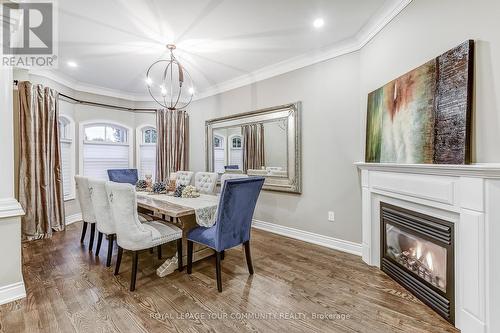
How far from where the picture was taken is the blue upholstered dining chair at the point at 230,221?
219 cm

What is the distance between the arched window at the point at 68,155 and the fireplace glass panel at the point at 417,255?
531 centimetres

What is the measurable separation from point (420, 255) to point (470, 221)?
0.69m

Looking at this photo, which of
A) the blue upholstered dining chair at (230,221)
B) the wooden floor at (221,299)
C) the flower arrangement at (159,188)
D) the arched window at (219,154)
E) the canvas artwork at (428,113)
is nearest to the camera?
the canvas artwork at (428,113)

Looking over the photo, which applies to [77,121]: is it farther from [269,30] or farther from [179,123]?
[269,30]

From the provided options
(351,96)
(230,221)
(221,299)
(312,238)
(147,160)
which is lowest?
(221,299)

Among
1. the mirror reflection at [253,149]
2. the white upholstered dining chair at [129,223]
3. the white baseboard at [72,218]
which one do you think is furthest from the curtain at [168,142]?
the white upholstered dining chair at [129,223]

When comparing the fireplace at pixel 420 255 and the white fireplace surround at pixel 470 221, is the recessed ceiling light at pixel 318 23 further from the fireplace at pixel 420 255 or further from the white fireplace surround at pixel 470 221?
the fireplace at pixel 420 255

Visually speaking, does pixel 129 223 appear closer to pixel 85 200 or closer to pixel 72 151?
pixel 85 200

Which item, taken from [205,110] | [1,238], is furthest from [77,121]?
[1,238]

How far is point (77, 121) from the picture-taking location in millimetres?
4680

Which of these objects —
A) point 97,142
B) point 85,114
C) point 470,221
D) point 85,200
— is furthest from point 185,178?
point 470,221

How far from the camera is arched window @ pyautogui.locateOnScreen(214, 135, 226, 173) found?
4824 mm

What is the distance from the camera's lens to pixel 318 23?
8.80ft

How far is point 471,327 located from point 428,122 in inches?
58.4
